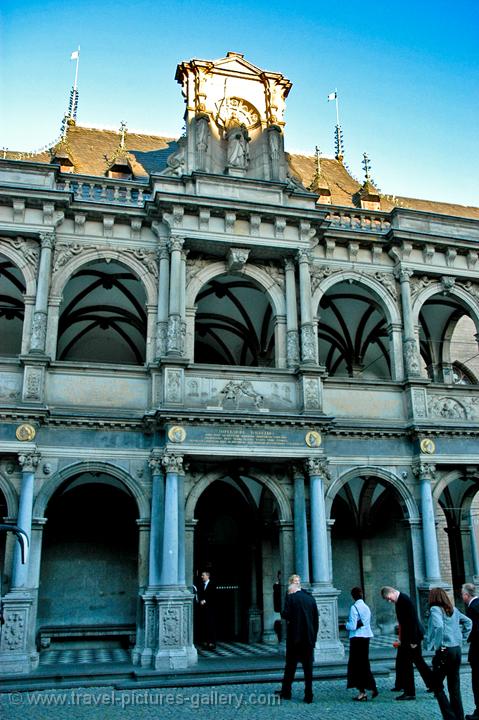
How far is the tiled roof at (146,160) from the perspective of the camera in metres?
20.2

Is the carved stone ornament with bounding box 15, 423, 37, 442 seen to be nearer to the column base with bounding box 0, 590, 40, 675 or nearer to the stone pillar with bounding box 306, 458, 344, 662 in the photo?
the column base with bounding box 0, 590, 40, 675

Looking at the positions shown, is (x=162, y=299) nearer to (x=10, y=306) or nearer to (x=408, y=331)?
(x=10, y=306)

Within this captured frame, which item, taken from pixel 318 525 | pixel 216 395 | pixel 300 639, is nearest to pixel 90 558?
pixel 216 395

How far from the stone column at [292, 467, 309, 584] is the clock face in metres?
3.12

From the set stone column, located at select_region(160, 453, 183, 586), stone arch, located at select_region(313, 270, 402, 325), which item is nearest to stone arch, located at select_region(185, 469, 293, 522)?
stone column, located at select_region(160, 453, 183, 586)

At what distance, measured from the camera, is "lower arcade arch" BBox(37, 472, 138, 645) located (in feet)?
53.0

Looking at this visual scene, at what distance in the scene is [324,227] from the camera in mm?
16656

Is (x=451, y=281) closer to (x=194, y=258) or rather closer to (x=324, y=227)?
(x=324, y=227)

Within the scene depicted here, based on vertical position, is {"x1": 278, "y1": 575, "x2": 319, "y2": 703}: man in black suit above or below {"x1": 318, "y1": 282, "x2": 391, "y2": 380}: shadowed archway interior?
below

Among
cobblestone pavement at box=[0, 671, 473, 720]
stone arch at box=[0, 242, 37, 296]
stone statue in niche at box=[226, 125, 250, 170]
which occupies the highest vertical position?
stone statue in niche at box=[226, 125, 250, 170]

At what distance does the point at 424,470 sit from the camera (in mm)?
15648

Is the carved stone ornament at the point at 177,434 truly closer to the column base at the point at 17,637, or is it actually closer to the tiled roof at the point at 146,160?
the column base at the point at 17,637

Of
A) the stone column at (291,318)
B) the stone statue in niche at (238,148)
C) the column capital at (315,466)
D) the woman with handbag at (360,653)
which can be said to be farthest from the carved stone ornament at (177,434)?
the stone statue in niche at (238,148)

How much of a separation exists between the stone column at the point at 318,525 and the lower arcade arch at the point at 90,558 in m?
4.62
